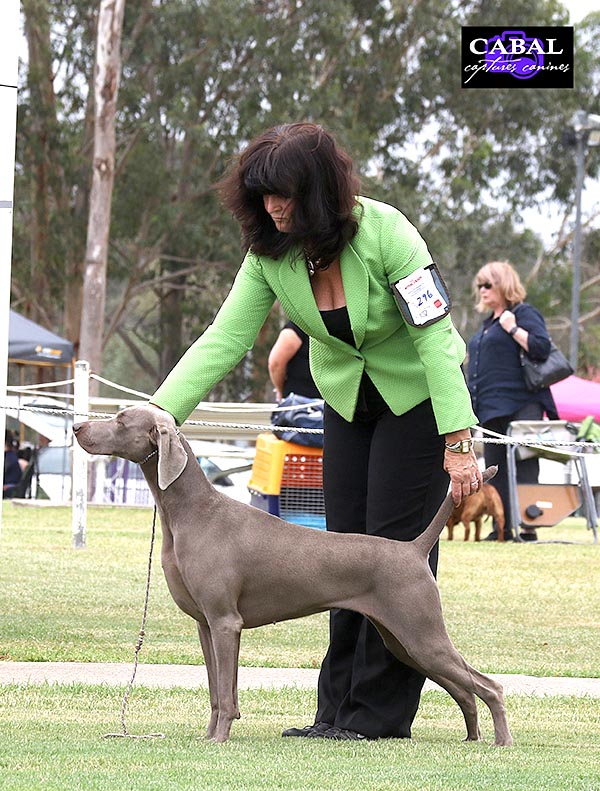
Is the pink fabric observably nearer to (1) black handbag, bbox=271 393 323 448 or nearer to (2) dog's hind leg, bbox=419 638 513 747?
(1) black handbag, bbox=271 393 323 448

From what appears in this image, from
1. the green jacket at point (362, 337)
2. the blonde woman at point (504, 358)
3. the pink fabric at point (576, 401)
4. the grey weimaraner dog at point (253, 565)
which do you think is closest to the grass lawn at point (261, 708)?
the grey weimaraner dog at point (253, 565)

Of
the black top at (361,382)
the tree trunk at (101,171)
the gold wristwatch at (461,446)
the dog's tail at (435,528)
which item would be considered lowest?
the dog's tail at (435,528)

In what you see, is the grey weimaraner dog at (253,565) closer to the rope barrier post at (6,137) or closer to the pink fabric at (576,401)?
the rope barrier post at (6,137)

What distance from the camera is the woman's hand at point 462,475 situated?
4.81 m

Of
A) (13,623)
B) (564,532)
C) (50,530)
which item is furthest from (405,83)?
(13,623)

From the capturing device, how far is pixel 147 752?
4.48 meters

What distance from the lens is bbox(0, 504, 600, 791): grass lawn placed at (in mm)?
4176

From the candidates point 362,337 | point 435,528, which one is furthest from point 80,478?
point 435,528

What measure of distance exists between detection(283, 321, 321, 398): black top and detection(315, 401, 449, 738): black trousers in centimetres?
668

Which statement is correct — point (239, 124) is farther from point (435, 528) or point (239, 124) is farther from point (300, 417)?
point (435, 528)

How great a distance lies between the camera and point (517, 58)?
32312 millimetres

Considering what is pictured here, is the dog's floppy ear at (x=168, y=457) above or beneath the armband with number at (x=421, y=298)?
beneath

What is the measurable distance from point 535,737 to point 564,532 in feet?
38.0

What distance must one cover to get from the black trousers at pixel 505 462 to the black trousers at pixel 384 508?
341 inches
